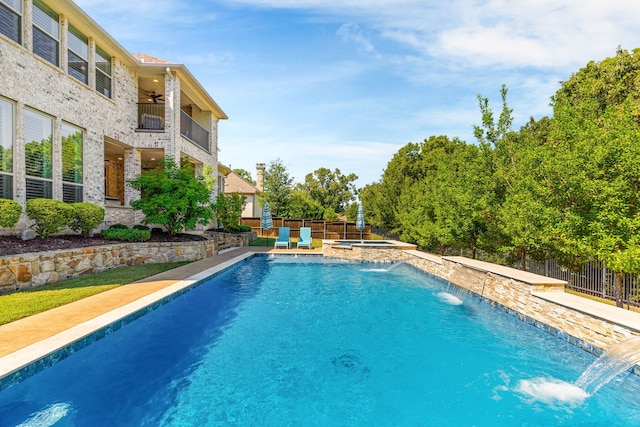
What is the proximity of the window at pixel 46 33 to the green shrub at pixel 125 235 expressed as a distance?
5469 millimetres

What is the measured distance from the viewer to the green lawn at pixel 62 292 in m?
6.02

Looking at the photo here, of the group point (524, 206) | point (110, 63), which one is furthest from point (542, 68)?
point (110, 63)

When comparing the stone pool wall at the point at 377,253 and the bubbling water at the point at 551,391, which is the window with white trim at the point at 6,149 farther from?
the stone pool wall at the point at 377,253

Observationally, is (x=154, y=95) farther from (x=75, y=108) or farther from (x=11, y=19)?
(x=11, y=19)

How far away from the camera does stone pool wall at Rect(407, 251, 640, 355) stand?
17.8 ft

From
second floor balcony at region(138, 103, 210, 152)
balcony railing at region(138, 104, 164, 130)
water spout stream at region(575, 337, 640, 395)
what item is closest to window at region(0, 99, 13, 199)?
second floor balcony at region(138, 103, 210, 152)

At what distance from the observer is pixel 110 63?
1340cm

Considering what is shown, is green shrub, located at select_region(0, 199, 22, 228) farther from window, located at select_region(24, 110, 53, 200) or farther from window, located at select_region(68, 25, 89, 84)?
window, located at select_region(68, 25, 89, 84)

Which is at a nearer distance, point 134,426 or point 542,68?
point 134,426

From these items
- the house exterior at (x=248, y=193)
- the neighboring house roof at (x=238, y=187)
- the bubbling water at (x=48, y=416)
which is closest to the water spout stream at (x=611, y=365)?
the bubbling water at (x=48, y=416)

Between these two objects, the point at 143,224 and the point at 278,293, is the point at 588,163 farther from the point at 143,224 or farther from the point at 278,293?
the point at 143,224

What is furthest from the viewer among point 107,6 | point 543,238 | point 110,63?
point 110,63

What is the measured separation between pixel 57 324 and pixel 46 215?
510cm

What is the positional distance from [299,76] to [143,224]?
32.9 feet
